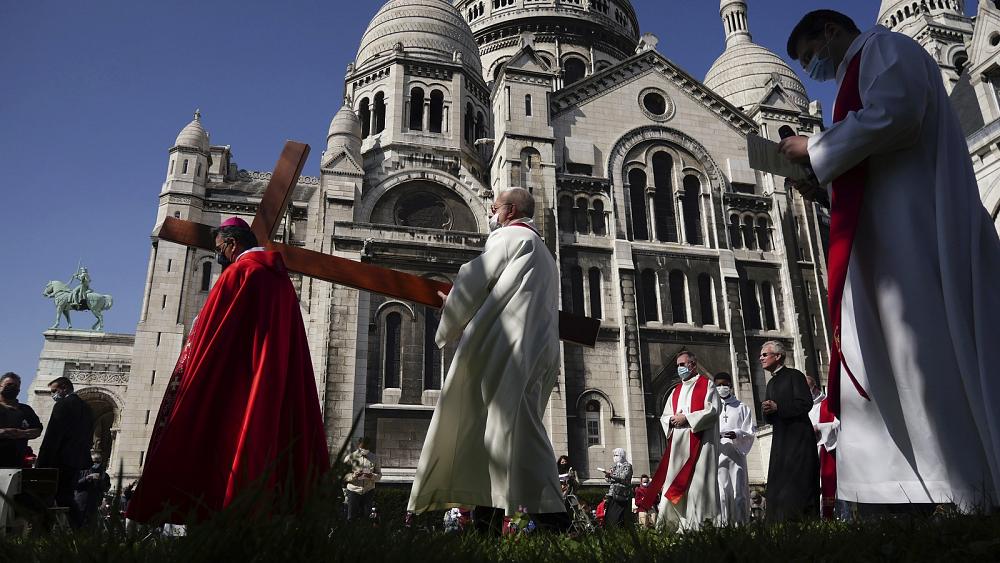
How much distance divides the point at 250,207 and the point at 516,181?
35.3 feet

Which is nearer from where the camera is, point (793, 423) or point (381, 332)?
point (793, 423)

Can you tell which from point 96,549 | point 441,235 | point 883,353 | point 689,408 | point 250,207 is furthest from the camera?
point 250,207

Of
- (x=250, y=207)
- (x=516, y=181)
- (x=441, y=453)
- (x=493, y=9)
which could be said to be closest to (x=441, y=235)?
(x=516, y=181)

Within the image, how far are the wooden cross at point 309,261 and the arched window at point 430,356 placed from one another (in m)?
15.1

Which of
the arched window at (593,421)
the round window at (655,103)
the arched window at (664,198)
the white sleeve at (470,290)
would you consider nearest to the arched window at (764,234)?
the arched window at (664,198)

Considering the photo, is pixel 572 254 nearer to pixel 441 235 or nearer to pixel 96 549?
pixel 441 235

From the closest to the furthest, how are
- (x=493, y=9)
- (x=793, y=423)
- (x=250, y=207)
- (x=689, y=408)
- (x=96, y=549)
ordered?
(x=96, y=549)
(x=793, y=423)
(x=689, y=408)
(x=250, y=207)
(x=493, y=9)

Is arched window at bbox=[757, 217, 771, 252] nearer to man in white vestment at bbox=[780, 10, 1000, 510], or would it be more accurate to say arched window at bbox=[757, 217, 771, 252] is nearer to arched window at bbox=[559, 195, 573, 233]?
arched window at bbox=[559, 195, 573, 233]

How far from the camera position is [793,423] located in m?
6.59

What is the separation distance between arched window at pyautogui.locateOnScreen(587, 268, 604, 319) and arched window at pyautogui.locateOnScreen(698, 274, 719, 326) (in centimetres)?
363

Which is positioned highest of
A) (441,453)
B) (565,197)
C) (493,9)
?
(493,9)

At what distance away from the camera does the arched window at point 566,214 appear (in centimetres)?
2269

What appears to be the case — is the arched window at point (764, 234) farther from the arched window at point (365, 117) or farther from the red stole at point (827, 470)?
the red stole at point (827, 470)

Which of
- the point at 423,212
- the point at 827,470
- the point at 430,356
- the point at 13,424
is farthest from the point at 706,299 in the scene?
the point at 13,424
